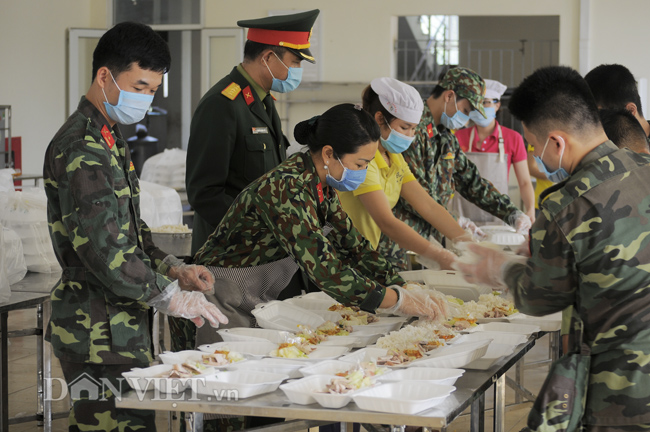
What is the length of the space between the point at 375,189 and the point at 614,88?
40.3 inches

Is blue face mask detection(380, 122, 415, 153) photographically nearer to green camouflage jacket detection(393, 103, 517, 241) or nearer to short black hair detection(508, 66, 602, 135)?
green camouflage jacket detection(393, 103, 517, 241)

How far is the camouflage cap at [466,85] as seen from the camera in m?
3.58

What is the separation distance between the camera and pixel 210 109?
2.79 metres

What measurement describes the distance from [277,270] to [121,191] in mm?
660

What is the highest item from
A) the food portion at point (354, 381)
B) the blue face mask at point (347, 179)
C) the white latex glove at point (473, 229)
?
the blue face mask at point (347, 179)

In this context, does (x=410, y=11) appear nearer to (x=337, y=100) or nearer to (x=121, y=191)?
(x=337, y=100)

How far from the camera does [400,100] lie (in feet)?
9.72

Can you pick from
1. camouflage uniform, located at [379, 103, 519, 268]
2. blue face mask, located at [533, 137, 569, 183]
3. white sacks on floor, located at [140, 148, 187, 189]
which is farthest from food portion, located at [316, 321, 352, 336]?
white sacks on floor, located at [140, 148, 187, 189]

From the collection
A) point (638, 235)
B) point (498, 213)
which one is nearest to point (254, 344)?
point (638, 235)

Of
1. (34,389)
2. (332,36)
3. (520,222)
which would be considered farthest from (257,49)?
(332,36)

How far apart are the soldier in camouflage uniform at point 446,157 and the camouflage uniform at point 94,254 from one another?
155 centimetres

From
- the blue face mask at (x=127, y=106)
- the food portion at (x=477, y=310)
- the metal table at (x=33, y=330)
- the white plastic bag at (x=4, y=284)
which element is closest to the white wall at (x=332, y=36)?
the metal table at (x=33, y=330)

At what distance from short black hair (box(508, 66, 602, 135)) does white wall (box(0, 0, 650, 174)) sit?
22.1 ft

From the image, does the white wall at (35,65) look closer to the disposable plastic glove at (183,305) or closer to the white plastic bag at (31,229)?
the white plastic bag at (31,229)
